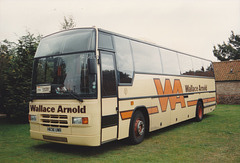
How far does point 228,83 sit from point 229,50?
687 inches

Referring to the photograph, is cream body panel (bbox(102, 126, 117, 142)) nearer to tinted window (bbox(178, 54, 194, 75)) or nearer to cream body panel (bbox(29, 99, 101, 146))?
cream body panel (bbox(29, 99, 101, 146))

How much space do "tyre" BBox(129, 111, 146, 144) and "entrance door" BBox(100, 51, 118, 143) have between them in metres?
0.93

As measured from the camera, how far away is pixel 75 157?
21.5ft

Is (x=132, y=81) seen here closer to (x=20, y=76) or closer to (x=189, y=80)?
(x=189, y=80)

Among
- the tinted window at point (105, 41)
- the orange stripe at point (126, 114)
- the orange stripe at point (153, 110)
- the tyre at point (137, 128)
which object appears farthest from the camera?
the orange stripe at point (153, 110)

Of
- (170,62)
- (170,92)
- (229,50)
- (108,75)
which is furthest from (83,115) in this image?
(229,50)

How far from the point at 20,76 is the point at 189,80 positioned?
861cm

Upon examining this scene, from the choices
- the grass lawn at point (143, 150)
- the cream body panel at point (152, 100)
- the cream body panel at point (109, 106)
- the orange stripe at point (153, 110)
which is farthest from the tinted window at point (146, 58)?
the grass lawn at point (143, 150)

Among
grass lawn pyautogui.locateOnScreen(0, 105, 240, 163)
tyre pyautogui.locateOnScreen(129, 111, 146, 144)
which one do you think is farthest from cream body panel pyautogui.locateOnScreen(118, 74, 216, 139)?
grass lawn pyautogui.locateOnScreen(0, 105, 240, 163)

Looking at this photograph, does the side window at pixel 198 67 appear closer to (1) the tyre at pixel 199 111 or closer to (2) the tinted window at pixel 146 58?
(1) the tyre at pixel 199 111

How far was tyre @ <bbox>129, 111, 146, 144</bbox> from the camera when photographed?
7.79 m

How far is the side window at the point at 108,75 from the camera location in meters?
6.71

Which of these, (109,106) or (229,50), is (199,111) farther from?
(229,50)

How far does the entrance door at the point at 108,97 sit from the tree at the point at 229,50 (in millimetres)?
48570
